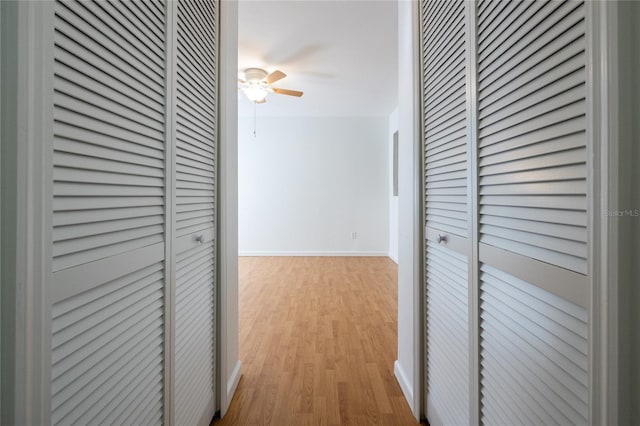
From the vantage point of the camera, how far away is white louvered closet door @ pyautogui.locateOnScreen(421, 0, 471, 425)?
1.15 metres

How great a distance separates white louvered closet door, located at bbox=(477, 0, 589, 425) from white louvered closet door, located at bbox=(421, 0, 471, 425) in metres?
0.14

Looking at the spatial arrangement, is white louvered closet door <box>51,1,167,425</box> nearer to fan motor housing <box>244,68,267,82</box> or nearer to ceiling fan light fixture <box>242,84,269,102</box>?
fan motor housing <box>244,68,267,82</box>

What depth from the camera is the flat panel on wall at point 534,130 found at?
0.64 m

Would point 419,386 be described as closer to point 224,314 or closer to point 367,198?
point 224,314

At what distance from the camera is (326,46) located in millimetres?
3135

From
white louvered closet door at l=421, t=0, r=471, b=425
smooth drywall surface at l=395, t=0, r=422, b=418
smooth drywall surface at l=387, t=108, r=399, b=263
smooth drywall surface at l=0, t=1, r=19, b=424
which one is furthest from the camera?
smooth drywall surface at l=387, t=108, r=399, b=263

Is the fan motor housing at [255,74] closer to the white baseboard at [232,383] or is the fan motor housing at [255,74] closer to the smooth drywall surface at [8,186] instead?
the white baseboard at [232,383]

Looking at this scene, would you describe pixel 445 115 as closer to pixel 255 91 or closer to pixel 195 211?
pixel 195 211

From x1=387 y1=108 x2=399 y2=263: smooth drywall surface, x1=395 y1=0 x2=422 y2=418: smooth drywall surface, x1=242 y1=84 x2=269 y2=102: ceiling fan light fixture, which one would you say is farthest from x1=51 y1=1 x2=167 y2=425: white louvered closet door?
Result: x1=387 y1=108 x2=399 y2=263: smooth drywall surface

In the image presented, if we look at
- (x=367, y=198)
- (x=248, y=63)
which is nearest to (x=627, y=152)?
(x=248, y=63)

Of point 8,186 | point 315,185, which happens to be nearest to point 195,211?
point 8,186

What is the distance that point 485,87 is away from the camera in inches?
38.7

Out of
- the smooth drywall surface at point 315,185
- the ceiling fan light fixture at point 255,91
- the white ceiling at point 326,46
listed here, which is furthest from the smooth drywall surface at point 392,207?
the ceiling fan light fixture at point 255,91

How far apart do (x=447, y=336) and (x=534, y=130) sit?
851 mm
